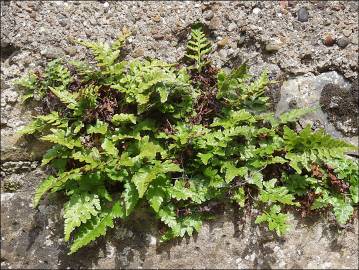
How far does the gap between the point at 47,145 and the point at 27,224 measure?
3.06 ft

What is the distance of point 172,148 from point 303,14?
2314 mm

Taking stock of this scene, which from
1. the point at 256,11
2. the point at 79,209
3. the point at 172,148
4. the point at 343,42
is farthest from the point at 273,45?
the point at 79,209

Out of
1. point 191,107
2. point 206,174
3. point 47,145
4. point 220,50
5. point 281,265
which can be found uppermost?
point 220,50

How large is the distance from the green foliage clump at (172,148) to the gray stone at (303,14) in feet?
3.23

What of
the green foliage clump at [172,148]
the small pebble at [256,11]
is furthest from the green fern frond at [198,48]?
the small pebble at [256,11]

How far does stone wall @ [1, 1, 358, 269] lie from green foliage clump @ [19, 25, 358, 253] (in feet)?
0.79

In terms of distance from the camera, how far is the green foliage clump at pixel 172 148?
4902 millimetres

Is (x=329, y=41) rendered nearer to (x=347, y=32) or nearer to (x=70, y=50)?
(x=347, y=32)

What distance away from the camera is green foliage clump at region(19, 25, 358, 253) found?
4.90 m

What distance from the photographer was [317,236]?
512 cm

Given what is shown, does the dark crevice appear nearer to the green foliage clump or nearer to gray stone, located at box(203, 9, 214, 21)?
the green foliage clump

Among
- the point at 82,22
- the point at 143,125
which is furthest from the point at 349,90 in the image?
the point at 82,22

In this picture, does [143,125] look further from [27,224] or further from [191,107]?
[27,224]

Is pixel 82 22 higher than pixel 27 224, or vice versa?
pixel 82 22
